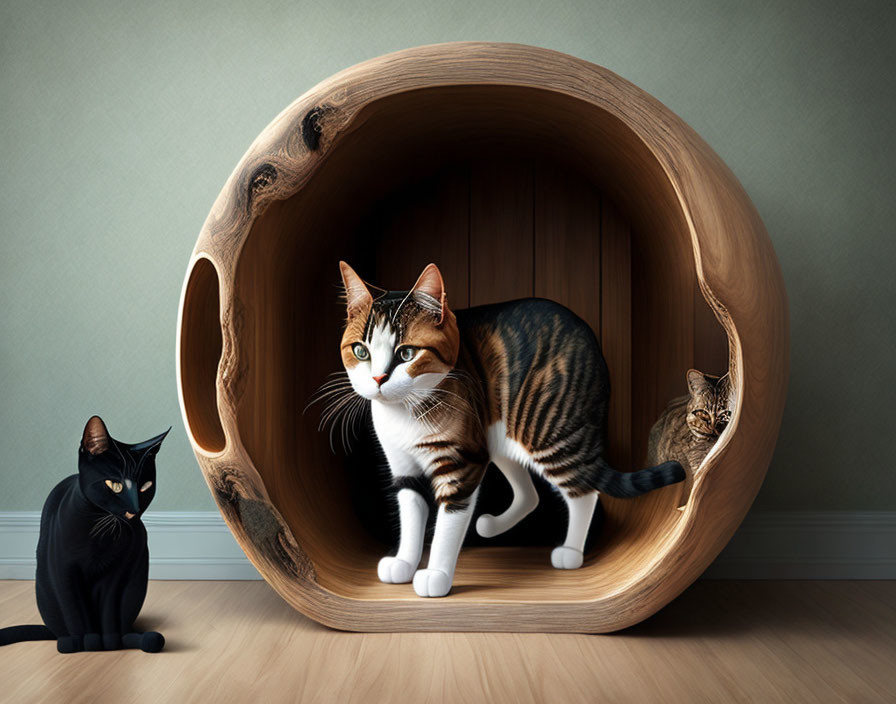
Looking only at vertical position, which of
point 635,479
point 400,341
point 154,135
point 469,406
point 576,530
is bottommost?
point 576,530

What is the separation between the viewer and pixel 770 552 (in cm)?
139

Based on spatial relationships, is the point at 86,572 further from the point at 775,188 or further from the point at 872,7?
the point at 872,7

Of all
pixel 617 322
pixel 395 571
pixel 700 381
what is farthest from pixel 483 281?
pixel 395 571

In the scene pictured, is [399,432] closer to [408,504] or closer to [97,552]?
[408,504]

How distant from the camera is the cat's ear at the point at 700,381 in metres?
1.15

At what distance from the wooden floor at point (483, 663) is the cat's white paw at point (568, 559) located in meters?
0.15

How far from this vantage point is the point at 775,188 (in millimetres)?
1400

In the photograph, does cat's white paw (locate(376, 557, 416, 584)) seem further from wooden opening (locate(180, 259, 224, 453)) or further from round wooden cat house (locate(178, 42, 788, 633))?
wooden opening (locate(180, 259, 224, 453))

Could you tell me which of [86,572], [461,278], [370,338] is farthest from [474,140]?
[86,572]

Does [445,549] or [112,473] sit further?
[445,549]

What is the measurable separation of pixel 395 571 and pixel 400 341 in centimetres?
38

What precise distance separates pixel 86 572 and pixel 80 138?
0.93m

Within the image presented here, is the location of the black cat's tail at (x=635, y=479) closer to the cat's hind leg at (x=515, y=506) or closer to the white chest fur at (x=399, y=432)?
the cat's hind leg at (x=515, y=506)

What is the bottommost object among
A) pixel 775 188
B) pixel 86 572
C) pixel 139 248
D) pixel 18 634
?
pixel 18 634
